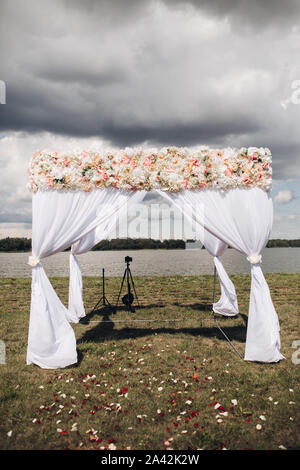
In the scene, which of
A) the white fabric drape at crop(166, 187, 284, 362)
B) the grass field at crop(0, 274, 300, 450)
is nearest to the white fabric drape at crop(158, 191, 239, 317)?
the grass field at crop(0, 274, 300, 450)

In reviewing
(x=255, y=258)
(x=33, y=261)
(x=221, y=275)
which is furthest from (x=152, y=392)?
(x=221, y=275)

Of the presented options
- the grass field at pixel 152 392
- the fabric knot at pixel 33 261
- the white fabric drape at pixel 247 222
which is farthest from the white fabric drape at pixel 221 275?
the fabric knot at pixel 33 261

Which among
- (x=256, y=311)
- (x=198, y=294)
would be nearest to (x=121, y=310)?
(x=198, y=294)

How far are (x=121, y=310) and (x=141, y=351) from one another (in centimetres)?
268

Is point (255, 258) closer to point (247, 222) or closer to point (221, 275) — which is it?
point (247, 222)

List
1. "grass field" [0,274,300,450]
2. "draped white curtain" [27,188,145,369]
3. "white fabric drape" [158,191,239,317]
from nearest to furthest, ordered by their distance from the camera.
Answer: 1. "grass field" [0,274,300,450]
2. "draped white curtain" [27,188,145,369]
3. "white fabric drape" [158,191,239,317]

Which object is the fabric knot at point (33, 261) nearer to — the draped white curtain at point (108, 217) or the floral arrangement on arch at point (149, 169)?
the draped white curtain at point (108, 217)

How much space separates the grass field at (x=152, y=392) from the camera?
2936 millimetres

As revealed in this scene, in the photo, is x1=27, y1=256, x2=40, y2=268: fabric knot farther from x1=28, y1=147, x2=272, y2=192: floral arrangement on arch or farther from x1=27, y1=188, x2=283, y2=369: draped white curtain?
x1=28, y1=147, x2=272, y2=192: floral arrangement on arch

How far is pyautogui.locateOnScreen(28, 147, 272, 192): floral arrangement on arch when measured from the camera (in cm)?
455

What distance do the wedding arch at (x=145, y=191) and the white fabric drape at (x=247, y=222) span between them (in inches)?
0.6

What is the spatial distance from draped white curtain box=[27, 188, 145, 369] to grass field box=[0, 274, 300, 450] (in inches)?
11.9

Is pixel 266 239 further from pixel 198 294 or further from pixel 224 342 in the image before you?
pixel 198 294

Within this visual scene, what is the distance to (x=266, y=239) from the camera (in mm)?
4715
